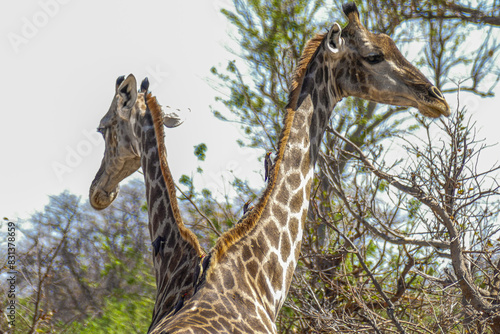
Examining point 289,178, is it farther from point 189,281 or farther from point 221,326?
point 221,326

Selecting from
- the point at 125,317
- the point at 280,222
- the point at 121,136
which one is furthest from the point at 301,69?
the point at 125,317

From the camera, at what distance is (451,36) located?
1108 centimetres

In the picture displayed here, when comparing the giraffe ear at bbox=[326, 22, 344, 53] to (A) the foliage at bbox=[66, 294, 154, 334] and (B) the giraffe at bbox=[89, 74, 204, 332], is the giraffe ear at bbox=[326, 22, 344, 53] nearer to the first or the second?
(B) the giraffe at bbox=[89, 74, 204, 332]

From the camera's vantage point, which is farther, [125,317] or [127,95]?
[125,317]

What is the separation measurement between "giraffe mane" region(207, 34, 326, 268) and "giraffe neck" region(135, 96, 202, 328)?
0.67 feet

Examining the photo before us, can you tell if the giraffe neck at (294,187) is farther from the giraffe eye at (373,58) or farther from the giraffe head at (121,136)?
the giraffe head at (121,136)

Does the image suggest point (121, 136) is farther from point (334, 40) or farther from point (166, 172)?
point (334, 40)

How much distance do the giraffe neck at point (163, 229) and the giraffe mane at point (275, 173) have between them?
203 millimetres

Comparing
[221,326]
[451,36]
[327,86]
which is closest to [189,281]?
[221,326]

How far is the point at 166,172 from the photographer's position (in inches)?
176

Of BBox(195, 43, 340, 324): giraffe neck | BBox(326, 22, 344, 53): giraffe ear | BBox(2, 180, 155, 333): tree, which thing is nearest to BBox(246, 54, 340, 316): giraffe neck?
BBox(195, 43, 340, 324): giraffe neck

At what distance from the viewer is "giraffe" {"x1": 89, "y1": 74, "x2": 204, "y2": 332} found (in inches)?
154

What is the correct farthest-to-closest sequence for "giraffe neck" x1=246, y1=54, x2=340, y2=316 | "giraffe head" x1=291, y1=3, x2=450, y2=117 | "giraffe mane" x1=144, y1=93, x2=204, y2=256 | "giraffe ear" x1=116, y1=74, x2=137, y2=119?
"giraffe ear" x1=116, y1=74, x2=137, y2=119 < "giraffe head" x1=291, y1=3, x2=450, y2=117 < "giraffe mane" x1=144, y1=93, x2=204, y2=256 < "giraffe neck" x1=246, y1=54, x2=340, y2=316

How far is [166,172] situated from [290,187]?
99 centimetres
